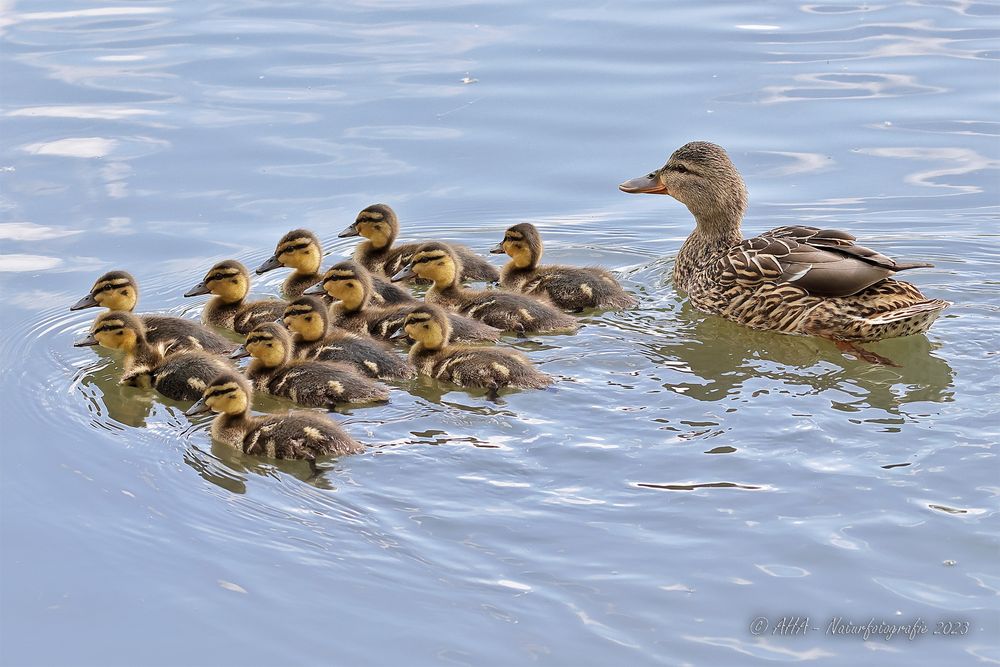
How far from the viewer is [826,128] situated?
8852mm

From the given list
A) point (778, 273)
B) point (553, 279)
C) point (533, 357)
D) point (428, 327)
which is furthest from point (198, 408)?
point (778, 273)

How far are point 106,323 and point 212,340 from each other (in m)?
0.49

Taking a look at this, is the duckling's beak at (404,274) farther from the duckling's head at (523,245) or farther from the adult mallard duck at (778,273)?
the adult mallard duck at (778,273)

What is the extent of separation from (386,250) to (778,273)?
2.12 m

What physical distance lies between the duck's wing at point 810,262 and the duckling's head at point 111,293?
2804mm

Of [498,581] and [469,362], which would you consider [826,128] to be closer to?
[469,362]

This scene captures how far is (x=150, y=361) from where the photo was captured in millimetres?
6230

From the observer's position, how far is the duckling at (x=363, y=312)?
657cm

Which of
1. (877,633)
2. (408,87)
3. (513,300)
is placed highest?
(408,87)

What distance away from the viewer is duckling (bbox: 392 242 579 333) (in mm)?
6605

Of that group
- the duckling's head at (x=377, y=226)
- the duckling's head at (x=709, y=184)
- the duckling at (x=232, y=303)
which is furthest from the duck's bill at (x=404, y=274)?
the duckling's head at (x=709, y=184)

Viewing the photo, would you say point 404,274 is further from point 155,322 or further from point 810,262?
point 810,262

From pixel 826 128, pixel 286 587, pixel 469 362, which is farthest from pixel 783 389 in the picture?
pixel 826 128

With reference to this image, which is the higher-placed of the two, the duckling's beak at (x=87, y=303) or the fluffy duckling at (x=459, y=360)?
the duckling's beak at (x=87, y=303)
